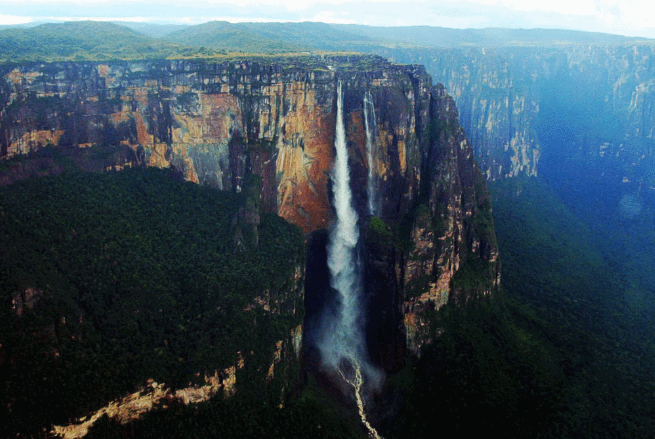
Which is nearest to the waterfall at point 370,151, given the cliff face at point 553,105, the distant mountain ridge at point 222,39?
the distant mountain ridge at point 222,39

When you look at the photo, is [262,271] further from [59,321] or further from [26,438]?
[26,438]

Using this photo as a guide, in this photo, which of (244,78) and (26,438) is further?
(244,78)

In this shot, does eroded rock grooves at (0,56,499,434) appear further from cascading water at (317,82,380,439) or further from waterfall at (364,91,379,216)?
cascading water at (317,82,380,439)

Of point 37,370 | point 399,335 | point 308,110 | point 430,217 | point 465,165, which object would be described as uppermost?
point 308,110

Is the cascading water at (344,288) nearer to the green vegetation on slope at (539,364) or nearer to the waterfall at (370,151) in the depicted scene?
the waterfall at (370,151)

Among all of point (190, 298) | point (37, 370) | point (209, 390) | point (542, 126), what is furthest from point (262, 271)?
point (542, 126)

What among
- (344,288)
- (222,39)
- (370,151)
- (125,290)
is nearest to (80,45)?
(222,39)

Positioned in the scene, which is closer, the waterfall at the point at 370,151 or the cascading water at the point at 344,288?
the cascading water at the point at 344,288
